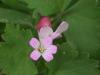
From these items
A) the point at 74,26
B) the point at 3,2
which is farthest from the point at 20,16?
the point at 74,26

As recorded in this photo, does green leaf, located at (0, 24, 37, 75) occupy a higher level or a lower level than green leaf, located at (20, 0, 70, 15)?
lower

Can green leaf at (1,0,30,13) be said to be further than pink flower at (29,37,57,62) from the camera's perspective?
Yes

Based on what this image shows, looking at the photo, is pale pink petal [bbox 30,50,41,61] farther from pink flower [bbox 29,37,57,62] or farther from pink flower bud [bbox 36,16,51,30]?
pink flower bud [bbox 36,16,51,30]

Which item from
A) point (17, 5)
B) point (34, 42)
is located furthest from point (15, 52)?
point (17, 5)

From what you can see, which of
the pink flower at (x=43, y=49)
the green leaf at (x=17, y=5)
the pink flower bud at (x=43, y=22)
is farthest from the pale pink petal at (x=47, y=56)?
the green leaf at (x=17, y=5)


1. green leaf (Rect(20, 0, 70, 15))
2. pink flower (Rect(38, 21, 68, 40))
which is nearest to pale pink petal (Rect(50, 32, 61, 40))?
pink flower (Rect(38, 21, 68, 40))

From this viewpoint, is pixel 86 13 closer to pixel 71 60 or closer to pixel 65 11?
pixel 65 11
